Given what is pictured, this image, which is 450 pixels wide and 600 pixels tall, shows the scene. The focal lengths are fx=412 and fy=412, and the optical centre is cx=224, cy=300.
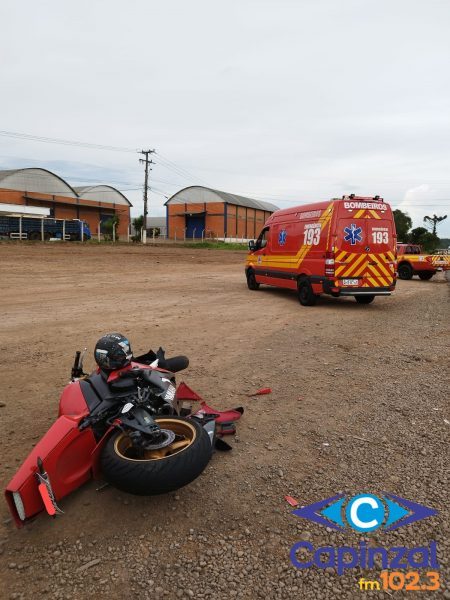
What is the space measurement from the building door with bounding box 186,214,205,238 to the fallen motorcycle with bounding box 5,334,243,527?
52.3m

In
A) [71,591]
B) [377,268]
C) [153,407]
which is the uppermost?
[377,268]

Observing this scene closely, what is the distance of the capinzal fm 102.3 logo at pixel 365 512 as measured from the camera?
2357 mm

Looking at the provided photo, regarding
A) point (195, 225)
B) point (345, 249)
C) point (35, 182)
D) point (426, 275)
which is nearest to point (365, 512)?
point (345, 249)

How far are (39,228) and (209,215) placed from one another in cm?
2442

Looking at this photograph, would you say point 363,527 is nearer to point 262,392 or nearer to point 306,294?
point 262,392

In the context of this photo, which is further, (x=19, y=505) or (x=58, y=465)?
(x=58, y=465)

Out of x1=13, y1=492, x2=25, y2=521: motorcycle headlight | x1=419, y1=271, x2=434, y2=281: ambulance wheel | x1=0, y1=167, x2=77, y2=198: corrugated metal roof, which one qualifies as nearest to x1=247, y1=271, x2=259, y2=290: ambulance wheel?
x1=419, y1=271, x2=434, y2=281: ambulance wheel

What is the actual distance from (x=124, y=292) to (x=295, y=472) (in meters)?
9.60

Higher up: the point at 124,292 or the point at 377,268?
the point at 377,268

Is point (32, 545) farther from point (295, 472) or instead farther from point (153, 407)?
point (295, 472)

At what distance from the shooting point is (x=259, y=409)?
3883 millimetres

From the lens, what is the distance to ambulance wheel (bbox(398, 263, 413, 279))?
20.0 metres

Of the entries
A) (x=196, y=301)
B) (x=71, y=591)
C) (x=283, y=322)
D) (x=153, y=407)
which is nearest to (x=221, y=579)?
(x=71, y=591)

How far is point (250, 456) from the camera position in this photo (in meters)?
3.07
